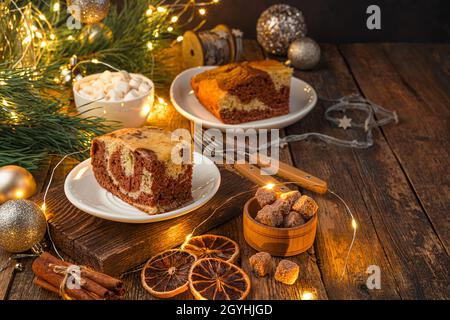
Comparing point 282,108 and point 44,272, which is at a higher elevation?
point 44,272

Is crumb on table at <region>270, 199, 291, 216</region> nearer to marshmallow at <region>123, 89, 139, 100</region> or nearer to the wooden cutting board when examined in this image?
the wooden cutting board

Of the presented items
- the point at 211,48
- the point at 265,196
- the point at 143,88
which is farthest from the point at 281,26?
the point at 265,196

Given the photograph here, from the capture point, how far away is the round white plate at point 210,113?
8.64 feet

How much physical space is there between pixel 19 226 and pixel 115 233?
0.87 ft

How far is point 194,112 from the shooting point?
2.80 m

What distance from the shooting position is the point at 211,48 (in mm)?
3150

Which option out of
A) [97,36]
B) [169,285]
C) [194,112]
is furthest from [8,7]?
[169,285]

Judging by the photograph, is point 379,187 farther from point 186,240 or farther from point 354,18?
point 354,18

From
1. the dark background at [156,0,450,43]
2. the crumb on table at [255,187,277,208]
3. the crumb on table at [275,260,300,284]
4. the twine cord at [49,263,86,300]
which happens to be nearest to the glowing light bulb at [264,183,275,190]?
the crumb on table at [255,187,277,208]

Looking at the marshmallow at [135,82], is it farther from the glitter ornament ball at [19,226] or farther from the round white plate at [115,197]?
the glitter ornament ball at [19,226]

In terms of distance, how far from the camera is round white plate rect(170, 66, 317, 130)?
8.64ft
